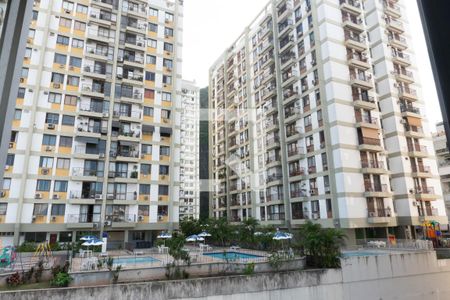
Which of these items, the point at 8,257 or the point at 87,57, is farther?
the point at 87,57

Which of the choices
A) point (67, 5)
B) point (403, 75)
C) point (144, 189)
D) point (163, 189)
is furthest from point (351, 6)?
point (67, 5)

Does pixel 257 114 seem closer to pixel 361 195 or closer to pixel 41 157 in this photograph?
pixel 361 195

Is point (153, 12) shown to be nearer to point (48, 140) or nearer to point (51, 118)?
Answer: point (51, 118)

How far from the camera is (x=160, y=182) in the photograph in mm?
30641

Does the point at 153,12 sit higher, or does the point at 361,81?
the point at 153,12

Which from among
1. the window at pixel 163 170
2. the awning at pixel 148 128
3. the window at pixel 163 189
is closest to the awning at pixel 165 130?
the awning at pixel 148 128

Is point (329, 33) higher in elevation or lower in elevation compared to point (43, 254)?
higher

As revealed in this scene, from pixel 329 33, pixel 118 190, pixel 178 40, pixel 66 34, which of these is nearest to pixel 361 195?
pixel 329 33

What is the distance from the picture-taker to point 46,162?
1059 inches

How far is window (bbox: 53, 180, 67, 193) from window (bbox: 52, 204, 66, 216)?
125 centimetres

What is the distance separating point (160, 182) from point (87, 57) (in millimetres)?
13848

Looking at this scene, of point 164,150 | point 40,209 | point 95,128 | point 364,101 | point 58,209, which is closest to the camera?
point 40,209

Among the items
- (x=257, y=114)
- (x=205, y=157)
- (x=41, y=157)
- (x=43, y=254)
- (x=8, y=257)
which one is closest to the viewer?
(x=8, y=257)

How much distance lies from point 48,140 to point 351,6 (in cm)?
3160
